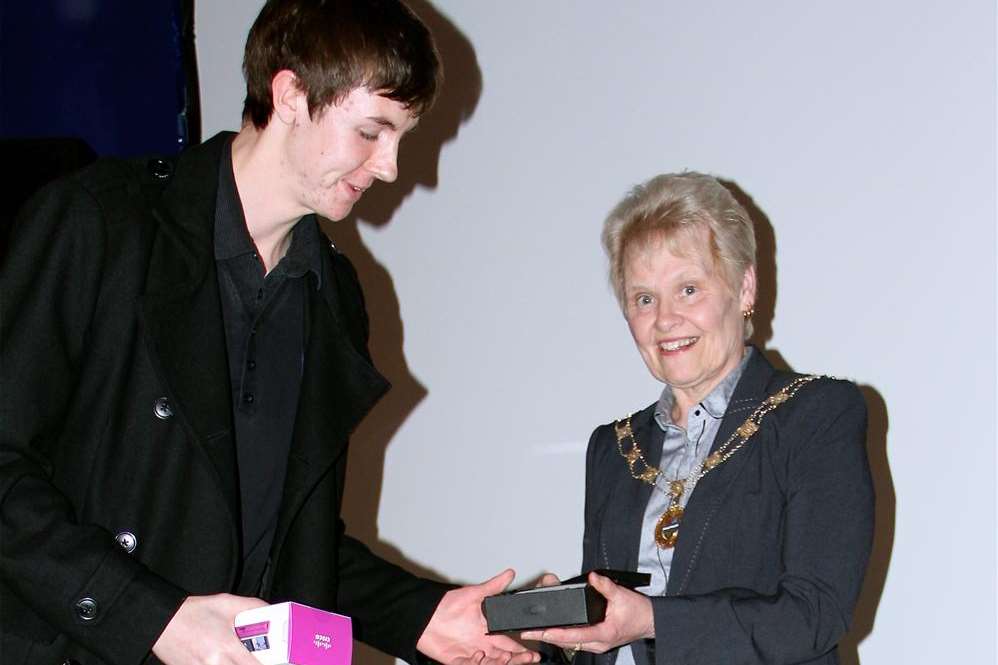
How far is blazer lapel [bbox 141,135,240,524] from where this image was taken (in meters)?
1.66

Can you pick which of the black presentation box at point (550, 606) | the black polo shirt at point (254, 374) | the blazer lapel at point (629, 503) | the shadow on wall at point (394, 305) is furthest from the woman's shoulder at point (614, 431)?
the shadow on wall at point (394, 305)

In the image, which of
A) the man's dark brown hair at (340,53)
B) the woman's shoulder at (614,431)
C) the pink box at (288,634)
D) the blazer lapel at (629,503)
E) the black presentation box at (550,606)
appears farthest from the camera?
the woman's shoulder at (614,431)

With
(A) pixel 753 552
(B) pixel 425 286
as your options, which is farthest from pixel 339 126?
(B) pixel 425 286

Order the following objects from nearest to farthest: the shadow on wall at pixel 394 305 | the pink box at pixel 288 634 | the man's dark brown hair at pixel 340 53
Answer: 1. the pink box at pixel 288 634
2. the man's dark brown hair at pixel 340 53
3. the shadow on wall at pixel 394 305

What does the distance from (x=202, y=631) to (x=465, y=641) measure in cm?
62

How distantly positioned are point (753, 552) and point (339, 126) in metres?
0.79

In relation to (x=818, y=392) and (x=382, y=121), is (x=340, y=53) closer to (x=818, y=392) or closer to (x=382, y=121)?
(x=382, y=121)

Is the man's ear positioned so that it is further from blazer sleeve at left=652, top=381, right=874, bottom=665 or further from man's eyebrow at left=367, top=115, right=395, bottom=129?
blazer sleeve at left=652, top=381, right=874, bottom=665

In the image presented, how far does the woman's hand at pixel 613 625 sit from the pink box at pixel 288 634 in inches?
11.4

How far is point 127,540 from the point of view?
5.29 feet

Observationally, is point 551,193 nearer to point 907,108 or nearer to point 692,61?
point 692,61

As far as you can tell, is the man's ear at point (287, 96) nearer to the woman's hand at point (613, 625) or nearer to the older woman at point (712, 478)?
the older woman at point (712, 478)

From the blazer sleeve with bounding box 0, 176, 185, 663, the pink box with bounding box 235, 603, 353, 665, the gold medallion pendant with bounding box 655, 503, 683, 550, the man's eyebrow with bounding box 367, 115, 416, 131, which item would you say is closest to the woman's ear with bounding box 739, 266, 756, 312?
the gold medallion pendant with bounding box 655, 503, 683, 550

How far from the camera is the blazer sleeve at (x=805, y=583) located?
162 cm
